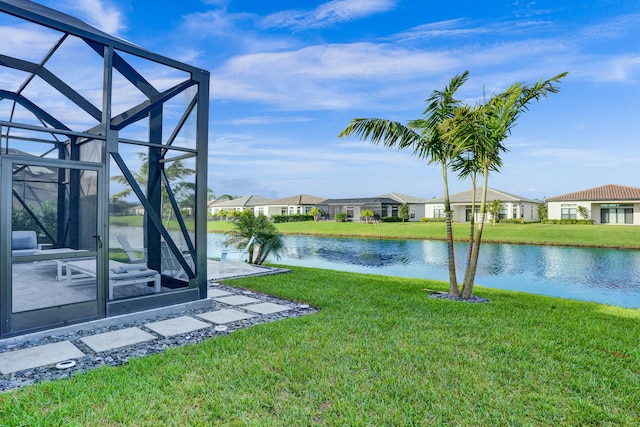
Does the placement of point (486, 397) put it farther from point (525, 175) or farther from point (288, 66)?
point (525, 175)

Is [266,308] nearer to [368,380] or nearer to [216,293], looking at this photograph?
[216,293]

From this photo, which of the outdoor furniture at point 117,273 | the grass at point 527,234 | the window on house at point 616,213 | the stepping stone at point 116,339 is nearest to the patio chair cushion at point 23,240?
the outdoor furniture at point 117,273

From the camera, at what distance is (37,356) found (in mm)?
3484

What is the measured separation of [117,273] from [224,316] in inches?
59.8

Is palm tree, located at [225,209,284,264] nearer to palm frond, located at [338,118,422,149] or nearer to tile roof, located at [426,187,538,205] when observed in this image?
palm frond, located at [338,118,422,149]

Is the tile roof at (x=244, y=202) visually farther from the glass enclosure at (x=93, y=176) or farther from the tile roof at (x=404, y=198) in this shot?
the glass enclosure at (x=93, y=176)

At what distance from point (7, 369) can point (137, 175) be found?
2689mm

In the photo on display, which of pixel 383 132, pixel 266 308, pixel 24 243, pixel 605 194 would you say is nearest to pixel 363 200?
pixel 605 194

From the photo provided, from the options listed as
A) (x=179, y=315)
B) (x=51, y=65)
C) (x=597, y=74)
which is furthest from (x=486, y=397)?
(x=597, y=74)

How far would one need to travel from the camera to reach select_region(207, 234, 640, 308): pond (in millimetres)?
10516

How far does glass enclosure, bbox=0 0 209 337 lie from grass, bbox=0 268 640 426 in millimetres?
1671

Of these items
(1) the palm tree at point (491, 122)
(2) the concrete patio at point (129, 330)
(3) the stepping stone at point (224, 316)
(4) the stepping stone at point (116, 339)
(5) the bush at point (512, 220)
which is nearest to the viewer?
(2) the concrete patio at point (129, 330)

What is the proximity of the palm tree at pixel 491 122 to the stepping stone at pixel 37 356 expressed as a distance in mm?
5824

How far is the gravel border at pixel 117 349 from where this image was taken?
3.07 m
